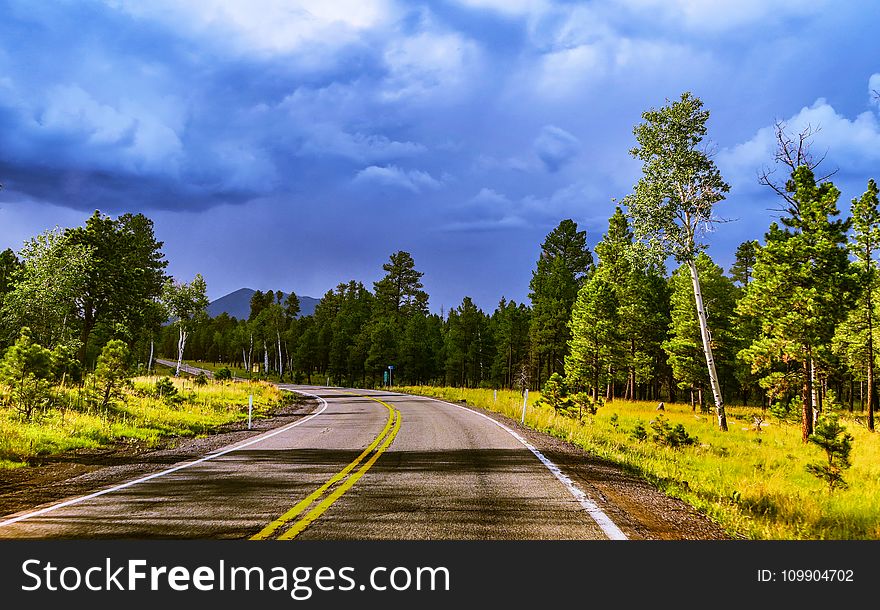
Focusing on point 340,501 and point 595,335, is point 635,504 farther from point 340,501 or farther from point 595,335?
point 595,335

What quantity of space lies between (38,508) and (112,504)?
2.96ft

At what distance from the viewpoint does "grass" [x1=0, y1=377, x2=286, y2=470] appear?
10.9 metres

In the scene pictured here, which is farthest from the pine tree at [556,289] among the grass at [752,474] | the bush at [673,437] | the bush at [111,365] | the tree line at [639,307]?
the bush at [111,365]

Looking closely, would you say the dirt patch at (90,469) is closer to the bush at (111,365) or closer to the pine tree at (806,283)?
the bush at (111,365)

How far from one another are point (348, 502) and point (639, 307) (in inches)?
1455

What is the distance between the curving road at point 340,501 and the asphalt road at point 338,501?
1cm

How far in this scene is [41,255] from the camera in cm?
2966

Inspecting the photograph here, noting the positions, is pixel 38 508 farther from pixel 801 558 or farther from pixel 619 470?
pixel 619 470

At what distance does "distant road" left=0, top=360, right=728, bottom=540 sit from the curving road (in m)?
0.02

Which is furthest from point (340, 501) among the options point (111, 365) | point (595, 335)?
point (595, 335)

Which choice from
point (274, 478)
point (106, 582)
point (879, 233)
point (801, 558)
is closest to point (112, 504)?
point (274, 478)

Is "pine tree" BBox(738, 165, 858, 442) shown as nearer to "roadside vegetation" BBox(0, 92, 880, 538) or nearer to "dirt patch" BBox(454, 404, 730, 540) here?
"roadside vegetation" BBox(0, 92, 880, 538)

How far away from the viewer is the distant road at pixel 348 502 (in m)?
4.95

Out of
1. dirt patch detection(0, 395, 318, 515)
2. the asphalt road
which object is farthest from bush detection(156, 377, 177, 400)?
the asphalt road
